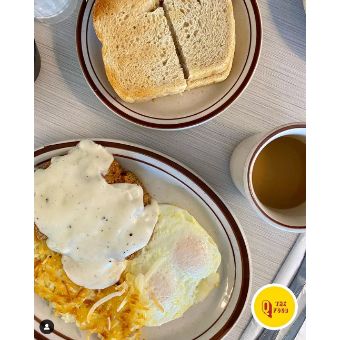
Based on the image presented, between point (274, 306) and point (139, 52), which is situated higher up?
point (139, 52)

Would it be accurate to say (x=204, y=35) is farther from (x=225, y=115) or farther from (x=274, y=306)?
(x=274, y=306)

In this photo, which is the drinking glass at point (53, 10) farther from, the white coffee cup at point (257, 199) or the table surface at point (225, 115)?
the white coffee cup at point (257, 199)

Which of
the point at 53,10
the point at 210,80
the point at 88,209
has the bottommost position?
the point at 88,209

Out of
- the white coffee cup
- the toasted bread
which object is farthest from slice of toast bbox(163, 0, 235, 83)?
the white coffee cup

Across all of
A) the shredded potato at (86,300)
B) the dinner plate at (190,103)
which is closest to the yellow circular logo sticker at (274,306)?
the shredded potato at (86,300)

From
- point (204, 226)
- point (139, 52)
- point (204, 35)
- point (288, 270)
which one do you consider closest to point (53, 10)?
point (139, 52)
